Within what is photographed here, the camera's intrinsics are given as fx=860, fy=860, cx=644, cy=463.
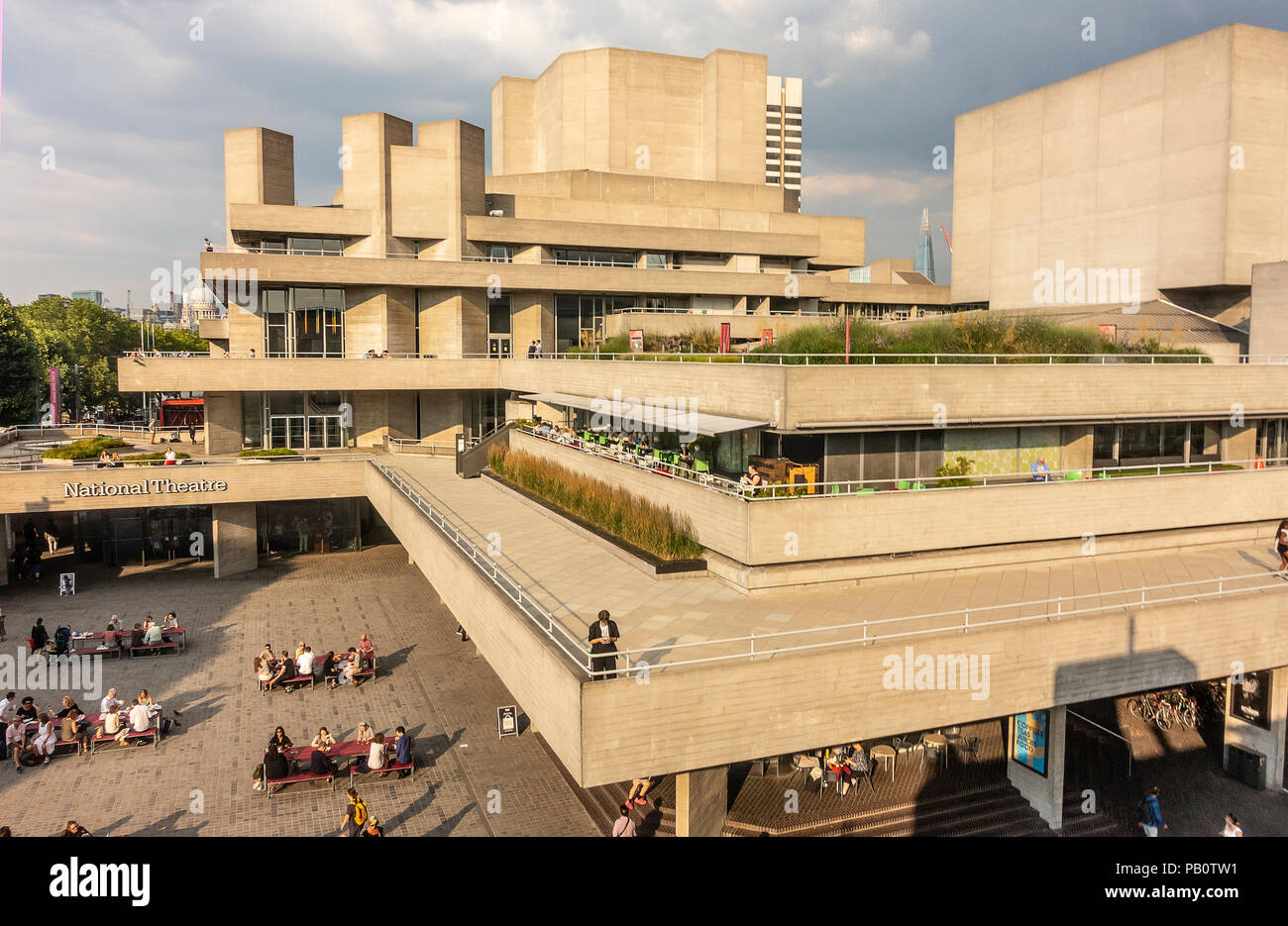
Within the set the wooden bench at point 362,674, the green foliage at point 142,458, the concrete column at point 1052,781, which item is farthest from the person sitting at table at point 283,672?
the concrete column at point 1052,781

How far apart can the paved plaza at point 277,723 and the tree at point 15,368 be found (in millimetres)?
22123

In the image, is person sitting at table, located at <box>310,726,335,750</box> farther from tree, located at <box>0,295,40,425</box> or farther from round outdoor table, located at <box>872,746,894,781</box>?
tree, located at <box>0,295,40,425</box>

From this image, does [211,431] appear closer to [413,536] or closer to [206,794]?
[413,536]

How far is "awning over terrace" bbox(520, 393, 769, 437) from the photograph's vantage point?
18.9 m

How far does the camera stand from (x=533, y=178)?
49531 millimetres

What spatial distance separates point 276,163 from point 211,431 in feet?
48.9

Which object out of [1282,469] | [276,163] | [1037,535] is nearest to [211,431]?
[276,163]

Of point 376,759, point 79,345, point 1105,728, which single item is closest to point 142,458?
point 376,759

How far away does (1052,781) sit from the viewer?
54.2 ft

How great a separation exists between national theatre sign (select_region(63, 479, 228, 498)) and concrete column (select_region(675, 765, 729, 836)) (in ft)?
87.1

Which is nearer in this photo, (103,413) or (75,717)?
(75,717)

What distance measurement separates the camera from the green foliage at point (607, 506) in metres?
19.0

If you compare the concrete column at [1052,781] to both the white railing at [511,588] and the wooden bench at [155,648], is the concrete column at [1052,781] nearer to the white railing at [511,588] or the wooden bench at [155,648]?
the white railing at [511,588]
